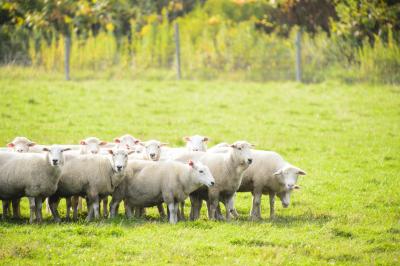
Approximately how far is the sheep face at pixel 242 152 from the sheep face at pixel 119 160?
6.18 ft

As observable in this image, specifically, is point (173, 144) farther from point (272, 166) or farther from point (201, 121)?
point (272, 166)

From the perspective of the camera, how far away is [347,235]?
11961mm

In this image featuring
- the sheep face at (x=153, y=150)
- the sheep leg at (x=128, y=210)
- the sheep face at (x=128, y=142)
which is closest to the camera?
the sheep leg at (x=128, y=210)

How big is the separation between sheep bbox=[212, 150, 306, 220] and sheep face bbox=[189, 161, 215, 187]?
891 millimetres

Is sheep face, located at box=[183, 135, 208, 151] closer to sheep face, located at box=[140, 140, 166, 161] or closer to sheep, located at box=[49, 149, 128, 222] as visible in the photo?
sheep face, located at box=[140, 140, 166, 161]

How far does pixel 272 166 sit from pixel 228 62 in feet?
51.0

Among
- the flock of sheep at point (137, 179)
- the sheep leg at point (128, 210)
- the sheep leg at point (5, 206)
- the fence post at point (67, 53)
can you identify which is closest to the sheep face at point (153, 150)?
the flock of sheep at point (137, 179)

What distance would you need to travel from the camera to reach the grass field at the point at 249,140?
425 inches

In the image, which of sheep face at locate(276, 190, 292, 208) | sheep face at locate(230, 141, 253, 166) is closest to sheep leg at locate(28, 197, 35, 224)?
sheep face at locate(230, 141, 253, 166)

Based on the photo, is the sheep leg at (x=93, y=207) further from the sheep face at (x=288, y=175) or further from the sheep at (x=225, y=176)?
the sheep face at (x=288, y=175)

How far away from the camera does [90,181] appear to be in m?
12.8

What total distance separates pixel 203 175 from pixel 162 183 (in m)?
0.72

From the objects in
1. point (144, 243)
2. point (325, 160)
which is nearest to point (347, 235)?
point (144, 243)

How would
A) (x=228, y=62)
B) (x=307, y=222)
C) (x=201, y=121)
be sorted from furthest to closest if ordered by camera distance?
(x=228, y=62) < (x=201, y=121) < (x=307, y=222)
